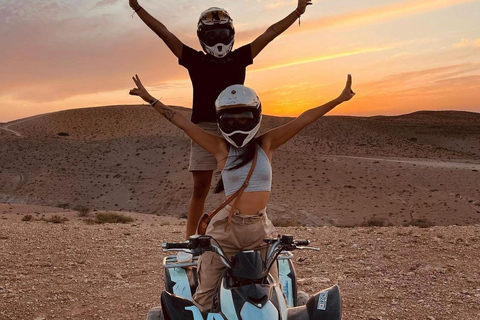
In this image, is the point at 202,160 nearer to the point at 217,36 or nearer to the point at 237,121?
the point at 217,36

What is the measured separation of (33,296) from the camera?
6.24 metres

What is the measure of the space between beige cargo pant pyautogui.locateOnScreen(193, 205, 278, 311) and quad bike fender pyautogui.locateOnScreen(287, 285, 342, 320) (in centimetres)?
32

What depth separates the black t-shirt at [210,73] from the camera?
4.61 meters

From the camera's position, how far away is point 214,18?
444cm

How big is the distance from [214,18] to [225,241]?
2.27m

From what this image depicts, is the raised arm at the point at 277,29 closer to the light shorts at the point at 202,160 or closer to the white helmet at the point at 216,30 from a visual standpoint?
the white helmet at the point at 216,30

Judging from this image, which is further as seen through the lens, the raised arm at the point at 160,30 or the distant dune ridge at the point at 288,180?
the distant dune ridge at the point at 288,180

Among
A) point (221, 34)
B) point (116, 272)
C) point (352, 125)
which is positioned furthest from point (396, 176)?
point (352, 125)

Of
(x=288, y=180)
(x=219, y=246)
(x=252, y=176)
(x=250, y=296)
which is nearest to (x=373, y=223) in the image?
(x=288, y=180)

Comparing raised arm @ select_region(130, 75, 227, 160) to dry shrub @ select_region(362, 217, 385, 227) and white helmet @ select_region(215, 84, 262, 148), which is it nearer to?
white helmet @ select_region(215, 84, 262, 148)

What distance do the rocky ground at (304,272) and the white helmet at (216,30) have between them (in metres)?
3.29

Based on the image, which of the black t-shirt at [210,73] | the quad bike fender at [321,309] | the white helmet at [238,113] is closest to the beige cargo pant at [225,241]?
the quad bike fender at [321,309]

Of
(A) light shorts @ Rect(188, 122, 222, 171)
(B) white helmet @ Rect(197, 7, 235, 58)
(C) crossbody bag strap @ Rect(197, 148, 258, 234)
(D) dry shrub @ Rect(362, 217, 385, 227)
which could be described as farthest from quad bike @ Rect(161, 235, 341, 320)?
(D) dry shrub @ Rect(362, 217, 385, 227)

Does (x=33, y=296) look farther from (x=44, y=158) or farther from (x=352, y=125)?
(x=352, y=125)
